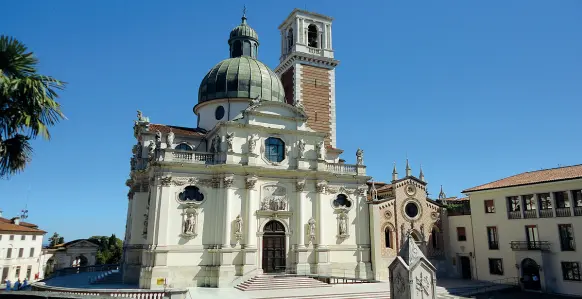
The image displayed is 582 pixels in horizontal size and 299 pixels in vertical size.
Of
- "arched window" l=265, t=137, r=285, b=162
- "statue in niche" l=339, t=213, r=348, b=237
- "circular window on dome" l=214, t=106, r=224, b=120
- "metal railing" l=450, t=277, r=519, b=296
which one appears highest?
"circular window on dome" l=214, t=106, r=224, b=120

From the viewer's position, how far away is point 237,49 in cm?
3775

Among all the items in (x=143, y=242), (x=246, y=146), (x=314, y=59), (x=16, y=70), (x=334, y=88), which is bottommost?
(x=143, y=242)

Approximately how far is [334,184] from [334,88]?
11.0m

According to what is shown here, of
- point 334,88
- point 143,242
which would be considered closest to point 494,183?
point 334,88

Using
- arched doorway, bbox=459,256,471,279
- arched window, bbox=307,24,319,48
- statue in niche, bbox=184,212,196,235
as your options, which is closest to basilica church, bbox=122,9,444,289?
statue in niche, bbox=184,212,196,235

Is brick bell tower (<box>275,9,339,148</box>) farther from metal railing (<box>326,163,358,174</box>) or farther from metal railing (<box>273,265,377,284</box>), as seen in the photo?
metal railing (<box>273,265,377,284</box>)

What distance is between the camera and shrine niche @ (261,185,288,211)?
95.5ft

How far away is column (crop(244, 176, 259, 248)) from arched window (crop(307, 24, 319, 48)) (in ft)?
57.6

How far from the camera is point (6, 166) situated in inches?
436

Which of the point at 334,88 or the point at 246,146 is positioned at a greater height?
the point at 334,88

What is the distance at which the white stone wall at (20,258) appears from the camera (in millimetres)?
45156

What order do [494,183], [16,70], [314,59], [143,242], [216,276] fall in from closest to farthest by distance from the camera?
[16,70], [216,276], [143,242], [494,183], [314,59]

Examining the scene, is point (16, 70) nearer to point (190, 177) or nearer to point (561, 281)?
point (190, 177)

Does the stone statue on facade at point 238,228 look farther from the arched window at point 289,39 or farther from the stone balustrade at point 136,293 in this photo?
the arched window at point 289,39
